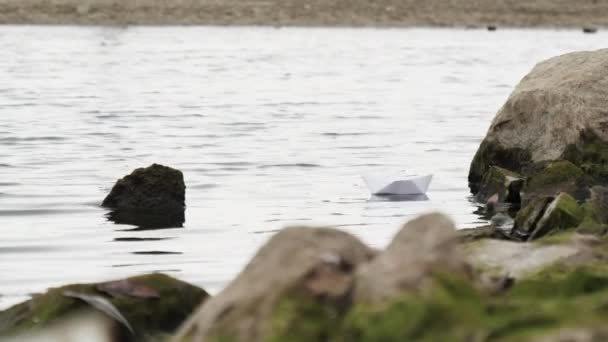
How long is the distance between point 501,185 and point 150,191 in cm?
379

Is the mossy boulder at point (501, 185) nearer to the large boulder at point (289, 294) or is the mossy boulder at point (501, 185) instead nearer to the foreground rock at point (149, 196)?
the foreground rock at point (149, 196)

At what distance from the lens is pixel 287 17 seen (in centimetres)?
8156

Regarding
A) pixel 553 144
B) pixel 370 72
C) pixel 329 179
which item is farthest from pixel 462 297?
pixel 370 72

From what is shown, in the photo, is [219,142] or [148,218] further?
[219,142]

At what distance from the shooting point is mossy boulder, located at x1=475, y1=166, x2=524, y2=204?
16.0 meters

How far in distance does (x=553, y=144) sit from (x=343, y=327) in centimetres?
1049

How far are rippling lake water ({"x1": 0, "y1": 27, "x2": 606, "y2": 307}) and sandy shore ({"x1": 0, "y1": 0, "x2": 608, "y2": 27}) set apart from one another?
862 inches

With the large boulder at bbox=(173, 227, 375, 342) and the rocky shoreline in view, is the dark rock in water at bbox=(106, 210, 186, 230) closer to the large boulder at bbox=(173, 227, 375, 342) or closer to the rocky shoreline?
the rocky shoreline

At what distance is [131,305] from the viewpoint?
880cm

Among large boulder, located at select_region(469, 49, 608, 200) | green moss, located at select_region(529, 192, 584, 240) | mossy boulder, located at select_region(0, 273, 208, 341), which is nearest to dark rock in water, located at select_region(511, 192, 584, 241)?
green moss, located at select_region(529, 192, 584, 240)

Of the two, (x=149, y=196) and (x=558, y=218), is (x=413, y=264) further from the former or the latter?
(x=149, y=196)

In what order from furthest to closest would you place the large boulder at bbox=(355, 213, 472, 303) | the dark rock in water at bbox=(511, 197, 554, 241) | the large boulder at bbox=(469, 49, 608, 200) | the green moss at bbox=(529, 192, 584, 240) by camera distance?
1. the large boulder at bbox=(469, 49, 608, 200)
2. the dark rock in water at bbox=(511, 197, 554, 241)
3. the green moss at bbox=(529, 192, 584, 240)
4. the large boulder at bbox=(355, 213, 472, 303)

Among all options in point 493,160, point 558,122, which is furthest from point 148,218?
point 558,122

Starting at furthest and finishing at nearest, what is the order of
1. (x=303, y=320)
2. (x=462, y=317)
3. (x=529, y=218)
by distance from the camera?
(x=529, y=218) < (x=303, y=320) < (x=462, y=317)
